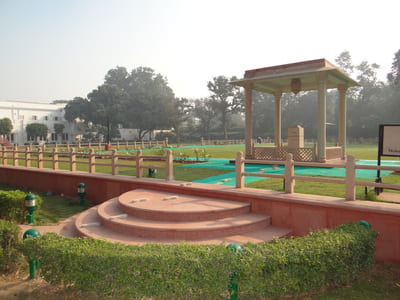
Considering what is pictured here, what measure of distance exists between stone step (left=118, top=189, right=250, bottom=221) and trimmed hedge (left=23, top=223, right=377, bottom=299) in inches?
78.8

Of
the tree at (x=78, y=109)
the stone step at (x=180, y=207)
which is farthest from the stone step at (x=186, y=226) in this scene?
the tree at (x=78, y=109)

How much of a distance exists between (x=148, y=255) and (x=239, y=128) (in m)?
61.4

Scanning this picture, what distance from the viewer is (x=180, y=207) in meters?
6.46

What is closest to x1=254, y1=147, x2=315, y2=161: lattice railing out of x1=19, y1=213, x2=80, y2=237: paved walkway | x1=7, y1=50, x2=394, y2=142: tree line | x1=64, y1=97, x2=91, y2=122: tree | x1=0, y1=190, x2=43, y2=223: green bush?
x1=19, y1=213, x2=80, y2=237: paved walkway

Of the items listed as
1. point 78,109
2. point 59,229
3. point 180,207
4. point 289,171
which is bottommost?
point 59,229

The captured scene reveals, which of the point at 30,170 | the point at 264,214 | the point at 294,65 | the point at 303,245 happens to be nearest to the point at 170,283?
the point at 303,245

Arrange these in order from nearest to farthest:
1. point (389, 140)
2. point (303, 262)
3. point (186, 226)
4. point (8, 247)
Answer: point (303, 262) < point (8, 247) < point (186, 226) < point (389, 140)

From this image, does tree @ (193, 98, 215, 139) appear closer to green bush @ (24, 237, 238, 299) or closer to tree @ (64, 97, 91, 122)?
tree @ (64, 97, 91, 122)

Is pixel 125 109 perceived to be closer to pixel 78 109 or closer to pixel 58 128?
pixel 78 109

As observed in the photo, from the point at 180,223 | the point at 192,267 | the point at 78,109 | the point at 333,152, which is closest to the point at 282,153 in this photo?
the point at 333,152

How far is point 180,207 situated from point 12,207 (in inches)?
195

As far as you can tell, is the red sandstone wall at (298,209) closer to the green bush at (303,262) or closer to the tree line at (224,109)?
the green bush at (303,262)

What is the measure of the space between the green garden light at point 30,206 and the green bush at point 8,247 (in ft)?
9.09

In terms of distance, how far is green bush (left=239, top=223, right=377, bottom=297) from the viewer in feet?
11.9
